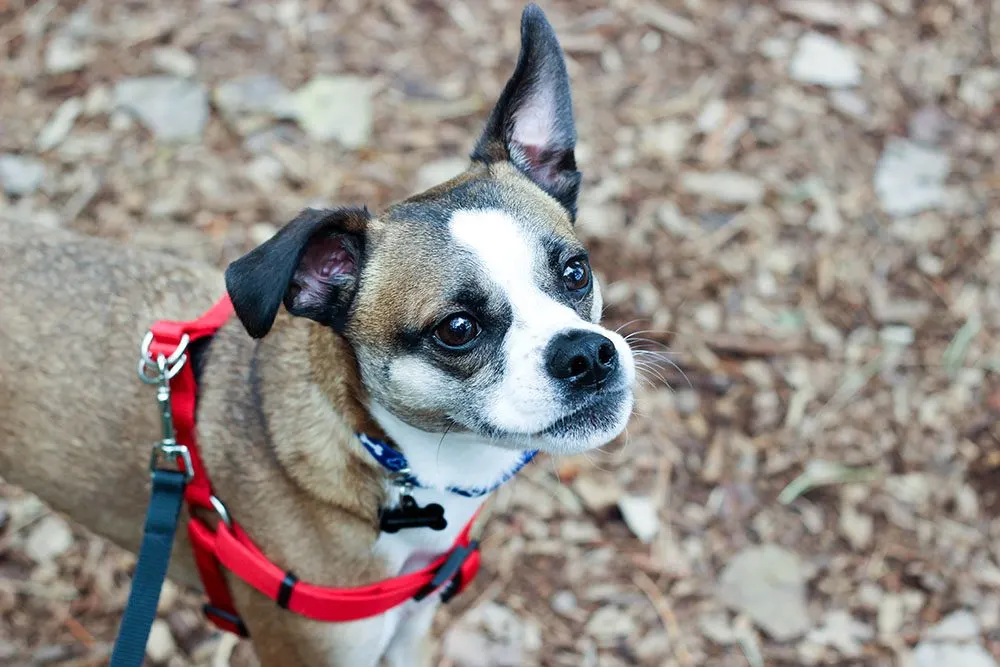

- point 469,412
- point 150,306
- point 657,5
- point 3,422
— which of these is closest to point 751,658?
point 469,412

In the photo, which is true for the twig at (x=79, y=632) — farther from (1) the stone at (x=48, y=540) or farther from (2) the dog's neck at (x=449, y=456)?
(2) the dog's neck at (x=449, y=456)

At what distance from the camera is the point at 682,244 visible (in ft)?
19.3

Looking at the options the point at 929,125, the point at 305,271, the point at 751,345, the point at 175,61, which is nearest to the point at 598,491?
the point at 751,345

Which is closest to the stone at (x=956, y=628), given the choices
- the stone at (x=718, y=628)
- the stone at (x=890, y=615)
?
the stone at (x=890, y=615)

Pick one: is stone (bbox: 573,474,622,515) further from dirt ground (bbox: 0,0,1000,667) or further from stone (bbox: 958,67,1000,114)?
stone (bbox: 958,67,1000,114)

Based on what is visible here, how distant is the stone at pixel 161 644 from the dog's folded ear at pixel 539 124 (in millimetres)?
2732

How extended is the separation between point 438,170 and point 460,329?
10.6 feet

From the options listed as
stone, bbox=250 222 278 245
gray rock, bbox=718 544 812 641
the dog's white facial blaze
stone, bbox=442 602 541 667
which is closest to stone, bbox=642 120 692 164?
stone, bbox=250 222 278 245

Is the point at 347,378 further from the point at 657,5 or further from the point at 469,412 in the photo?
the point at 657,5

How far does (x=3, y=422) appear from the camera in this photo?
3.64m

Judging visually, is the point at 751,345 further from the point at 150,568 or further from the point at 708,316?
the point at 150,568

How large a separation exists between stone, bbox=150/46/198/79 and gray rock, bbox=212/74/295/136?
0.25 metres

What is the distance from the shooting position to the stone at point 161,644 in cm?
454

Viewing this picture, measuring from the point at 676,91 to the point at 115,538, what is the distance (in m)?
4.57
